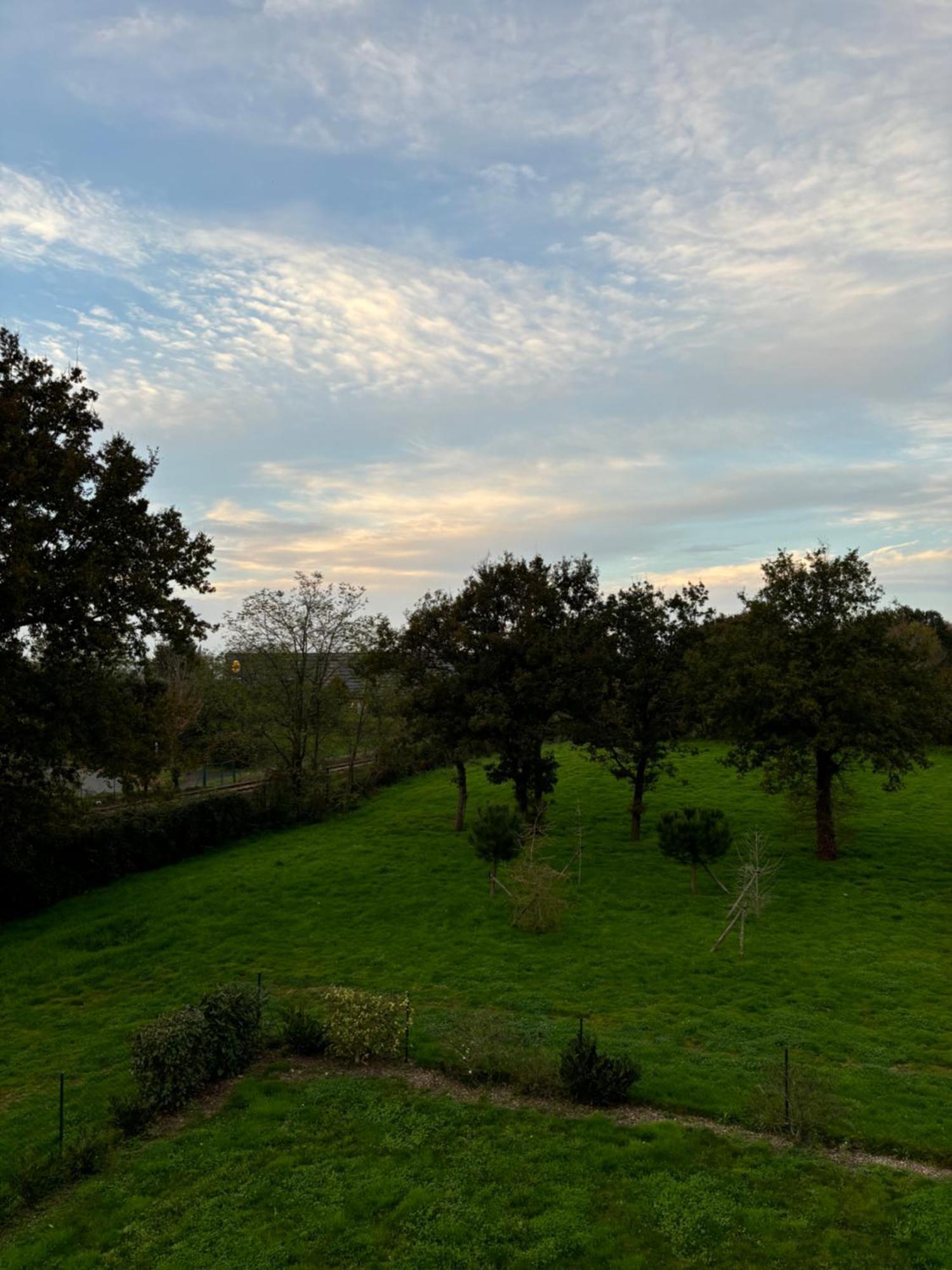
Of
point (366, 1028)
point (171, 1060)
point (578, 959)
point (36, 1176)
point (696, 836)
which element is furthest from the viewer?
point (696, 836)

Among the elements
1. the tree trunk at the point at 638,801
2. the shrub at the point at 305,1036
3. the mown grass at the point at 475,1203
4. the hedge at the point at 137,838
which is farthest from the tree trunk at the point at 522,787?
the mown grass at the point at 475,1203

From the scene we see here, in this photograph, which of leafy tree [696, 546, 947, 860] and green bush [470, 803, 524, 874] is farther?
leafy tree [696, 546, 947, 860]

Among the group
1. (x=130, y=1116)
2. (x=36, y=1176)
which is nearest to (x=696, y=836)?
(x=130, y=1116)

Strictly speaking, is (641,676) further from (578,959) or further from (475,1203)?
(475,1203)

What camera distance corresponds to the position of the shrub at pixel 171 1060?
1532 centimetres

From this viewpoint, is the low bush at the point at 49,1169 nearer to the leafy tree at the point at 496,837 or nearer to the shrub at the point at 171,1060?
the shrub at the point at 171,1060

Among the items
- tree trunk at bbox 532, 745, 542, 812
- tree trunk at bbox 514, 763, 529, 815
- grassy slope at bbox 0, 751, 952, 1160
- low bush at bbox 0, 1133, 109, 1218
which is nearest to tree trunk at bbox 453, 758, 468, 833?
grassy slope at bbox 0, 751, 952, 1160

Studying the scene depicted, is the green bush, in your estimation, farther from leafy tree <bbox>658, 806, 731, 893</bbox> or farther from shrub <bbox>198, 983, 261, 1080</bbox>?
shrub <bbox>198, 983, 261, 1080</bbox>

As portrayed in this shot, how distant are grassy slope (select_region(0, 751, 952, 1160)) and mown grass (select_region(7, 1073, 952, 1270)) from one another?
6.57 ft

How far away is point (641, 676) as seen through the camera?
118 ft

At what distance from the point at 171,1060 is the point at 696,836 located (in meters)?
19.0

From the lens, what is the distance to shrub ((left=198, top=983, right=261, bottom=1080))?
16.6m

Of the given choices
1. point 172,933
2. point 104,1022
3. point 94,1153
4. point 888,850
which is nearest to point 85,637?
point 172,933

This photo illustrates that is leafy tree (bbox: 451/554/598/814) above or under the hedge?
above
